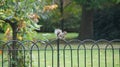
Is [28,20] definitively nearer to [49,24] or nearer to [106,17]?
[106,17]

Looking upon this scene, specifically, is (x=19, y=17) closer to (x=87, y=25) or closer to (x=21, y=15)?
(x=21, y=15)

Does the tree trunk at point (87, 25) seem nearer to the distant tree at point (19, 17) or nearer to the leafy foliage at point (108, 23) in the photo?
the leafy foliage at point (108, 23)

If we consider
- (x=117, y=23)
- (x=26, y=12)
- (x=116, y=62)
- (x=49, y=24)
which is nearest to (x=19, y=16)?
(x=26, y=12)

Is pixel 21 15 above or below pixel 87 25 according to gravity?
above

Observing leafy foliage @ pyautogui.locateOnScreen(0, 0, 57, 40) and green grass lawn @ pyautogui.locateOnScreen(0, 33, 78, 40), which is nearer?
leafy foliage @ pyautogui.locateOnScreen(0, 0, 57, 40)

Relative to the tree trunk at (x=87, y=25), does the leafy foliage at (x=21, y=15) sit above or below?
above

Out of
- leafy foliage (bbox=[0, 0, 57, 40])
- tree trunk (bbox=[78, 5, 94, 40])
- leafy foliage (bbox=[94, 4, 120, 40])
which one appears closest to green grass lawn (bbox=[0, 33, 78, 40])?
leafy foliage (bbox=[0, 0, 57, 40])

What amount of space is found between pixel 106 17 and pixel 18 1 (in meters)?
19.4

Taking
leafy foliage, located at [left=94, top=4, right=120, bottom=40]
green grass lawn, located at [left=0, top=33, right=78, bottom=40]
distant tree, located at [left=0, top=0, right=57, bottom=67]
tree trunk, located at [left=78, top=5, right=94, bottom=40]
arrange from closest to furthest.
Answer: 1. distant tree, located at [left=0, top=0, right=57, bottom=67]
2. green grass lawn, located at [left=0, top=33, right=78, bottom=40]
3. tree trunk, located at [left=78, top=5, right=94, bottom=40]
4. leafy foliage, located at [left=94, top=4, right=120, bottom=40]

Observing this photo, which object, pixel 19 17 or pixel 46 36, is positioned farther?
pixel 46 36

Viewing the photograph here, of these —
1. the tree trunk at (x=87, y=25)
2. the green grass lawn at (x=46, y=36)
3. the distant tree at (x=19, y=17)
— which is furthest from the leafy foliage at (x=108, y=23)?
the distant tree at (x=19, y=17)

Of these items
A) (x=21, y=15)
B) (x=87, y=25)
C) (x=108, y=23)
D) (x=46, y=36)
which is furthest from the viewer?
(x=108, y=23)

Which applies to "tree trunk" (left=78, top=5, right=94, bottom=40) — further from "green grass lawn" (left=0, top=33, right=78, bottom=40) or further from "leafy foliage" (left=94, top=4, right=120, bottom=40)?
"green grass lawn" (left=0, top=33, right=78, bottom=40)

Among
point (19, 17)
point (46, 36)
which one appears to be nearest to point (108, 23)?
point (46, 36)
